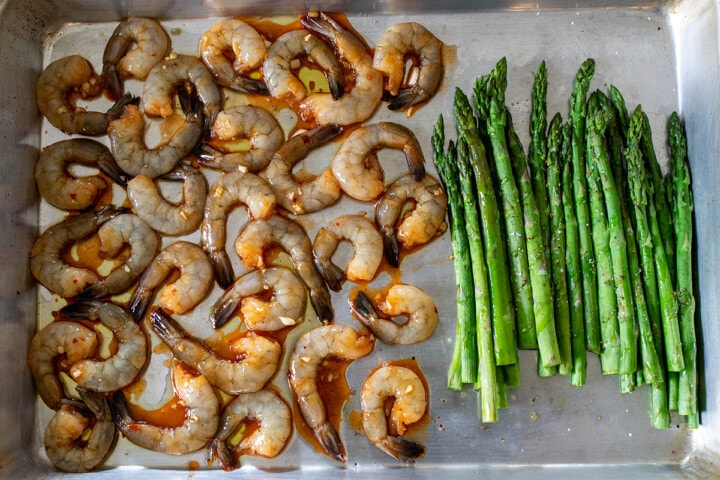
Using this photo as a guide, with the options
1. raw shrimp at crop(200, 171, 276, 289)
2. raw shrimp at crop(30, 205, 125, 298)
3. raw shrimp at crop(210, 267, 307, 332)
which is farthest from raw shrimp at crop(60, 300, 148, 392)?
raw shrimp at crop(200, 171, 276, 289)

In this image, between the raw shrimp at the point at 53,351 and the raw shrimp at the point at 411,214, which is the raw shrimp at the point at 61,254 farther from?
the raw shrimp at the point at 411,214

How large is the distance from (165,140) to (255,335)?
116 cm

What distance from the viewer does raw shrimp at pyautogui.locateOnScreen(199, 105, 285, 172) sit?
327cm

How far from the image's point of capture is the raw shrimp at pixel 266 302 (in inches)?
123

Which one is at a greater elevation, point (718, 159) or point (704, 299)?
point (718, 159)

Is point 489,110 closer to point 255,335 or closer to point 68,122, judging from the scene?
point 255,335

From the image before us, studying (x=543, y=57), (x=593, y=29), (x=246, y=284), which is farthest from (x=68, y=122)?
(x=593, y=29)

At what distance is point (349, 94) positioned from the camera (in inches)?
129

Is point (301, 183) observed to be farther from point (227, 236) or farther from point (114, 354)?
point (114, 354)

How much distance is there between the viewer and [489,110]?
3.22 metres

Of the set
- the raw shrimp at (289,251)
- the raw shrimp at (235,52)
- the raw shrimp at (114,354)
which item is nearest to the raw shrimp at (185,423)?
the raw shrimp at (114,354)

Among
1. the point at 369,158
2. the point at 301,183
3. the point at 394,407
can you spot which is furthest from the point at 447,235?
the point at 394,407

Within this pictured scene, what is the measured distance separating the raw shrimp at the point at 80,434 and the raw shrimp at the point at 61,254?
21.2 inches

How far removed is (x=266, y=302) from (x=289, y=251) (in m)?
0.28
